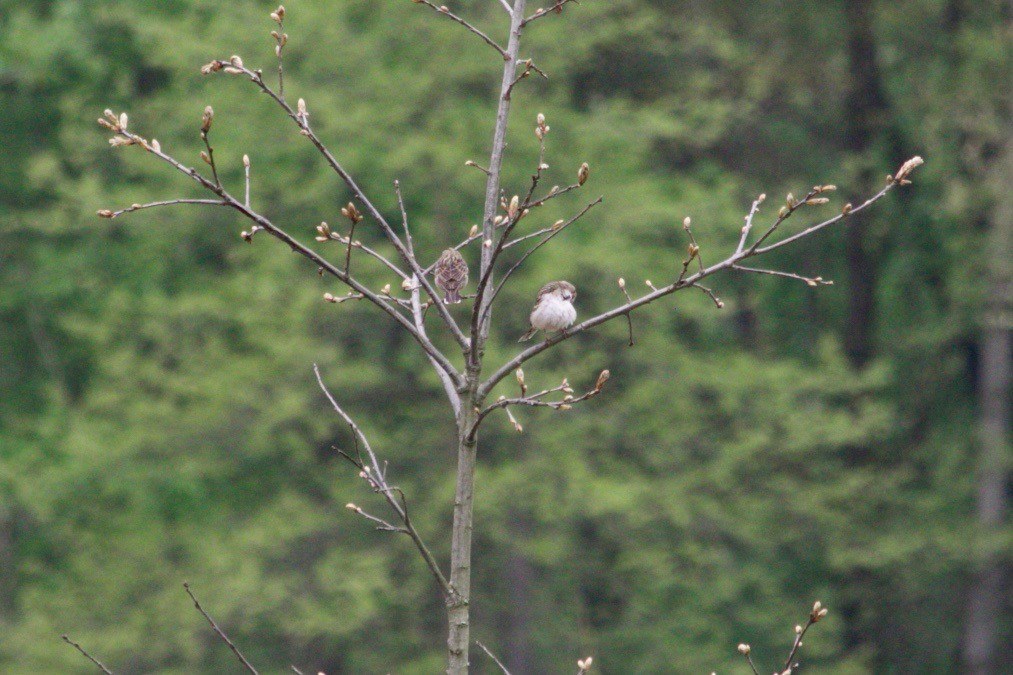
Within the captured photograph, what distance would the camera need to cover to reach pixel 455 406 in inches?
113

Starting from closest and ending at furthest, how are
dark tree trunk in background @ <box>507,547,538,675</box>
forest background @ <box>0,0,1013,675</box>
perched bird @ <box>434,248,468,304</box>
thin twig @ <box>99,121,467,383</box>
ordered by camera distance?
thin twig @ <box>99,121,467,383</box> → perched bird @ <box>434,248,468,304</box> → forest background @ <box>0,0,1013,675</box> → dark tree trunk in background @ <box>507,547,538,675</box>

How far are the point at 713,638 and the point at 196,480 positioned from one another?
207 inches

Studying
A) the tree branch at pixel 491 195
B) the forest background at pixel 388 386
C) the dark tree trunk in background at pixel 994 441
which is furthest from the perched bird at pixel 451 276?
the dark tree trunk in background at pixel 994 441

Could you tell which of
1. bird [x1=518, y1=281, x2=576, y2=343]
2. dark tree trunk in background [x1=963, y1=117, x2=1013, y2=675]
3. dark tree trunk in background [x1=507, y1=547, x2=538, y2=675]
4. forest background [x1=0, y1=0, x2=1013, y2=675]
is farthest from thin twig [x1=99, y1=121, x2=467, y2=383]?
dark tree trunk in background [x1=963, y1=117, x2=1013, y2=675]

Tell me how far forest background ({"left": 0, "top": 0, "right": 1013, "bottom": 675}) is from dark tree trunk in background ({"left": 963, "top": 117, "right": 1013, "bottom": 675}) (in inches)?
3.0

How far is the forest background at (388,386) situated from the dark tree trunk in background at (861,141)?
0.12 metres

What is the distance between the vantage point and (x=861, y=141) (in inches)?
643

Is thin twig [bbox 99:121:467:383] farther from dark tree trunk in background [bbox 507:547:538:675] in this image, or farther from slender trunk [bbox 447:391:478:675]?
dark tree trunk in background [bbox 507:547:538:675]

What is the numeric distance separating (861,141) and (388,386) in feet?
20.5

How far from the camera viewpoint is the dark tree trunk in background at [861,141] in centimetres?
1609

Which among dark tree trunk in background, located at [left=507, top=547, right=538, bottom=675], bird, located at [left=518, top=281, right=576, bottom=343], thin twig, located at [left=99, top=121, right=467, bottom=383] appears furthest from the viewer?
dark tree trunk in background, located at [left=507, top=547, right=538, bottom=675]

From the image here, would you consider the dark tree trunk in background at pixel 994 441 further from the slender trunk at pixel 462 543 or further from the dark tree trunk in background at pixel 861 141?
the slender trunk at pixel 462 543

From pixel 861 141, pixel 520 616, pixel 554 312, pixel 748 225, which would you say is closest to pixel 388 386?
pixel 520 616

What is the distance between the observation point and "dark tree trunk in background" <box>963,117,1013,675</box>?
16.0 meters
